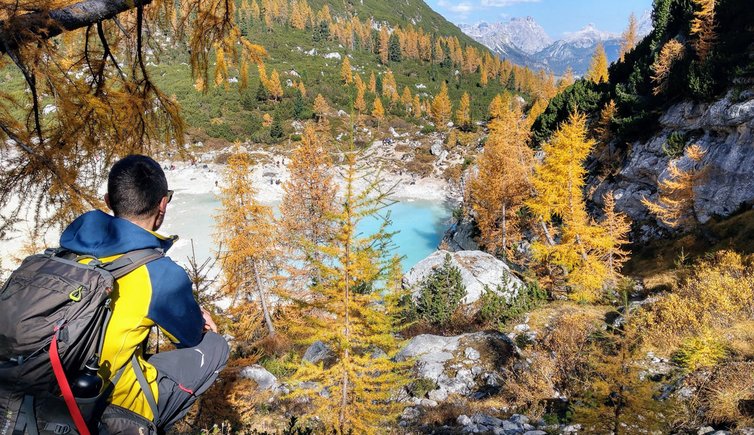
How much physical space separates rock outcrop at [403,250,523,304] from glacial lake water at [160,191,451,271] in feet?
33.1

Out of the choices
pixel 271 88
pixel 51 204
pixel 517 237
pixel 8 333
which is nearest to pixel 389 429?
pixel 51 204

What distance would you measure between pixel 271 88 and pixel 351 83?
21.8m

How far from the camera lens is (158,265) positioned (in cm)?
177

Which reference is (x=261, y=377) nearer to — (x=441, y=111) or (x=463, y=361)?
(x=463, y=361)

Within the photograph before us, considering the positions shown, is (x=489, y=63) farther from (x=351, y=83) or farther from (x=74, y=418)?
(x=74, y=418)

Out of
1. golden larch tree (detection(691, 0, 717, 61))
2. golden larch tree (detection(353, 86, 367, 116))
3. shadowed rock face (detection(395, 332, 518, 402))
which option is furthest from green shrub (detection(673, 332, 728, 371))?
golden larch tree (detection(353, 86, 367, 116))

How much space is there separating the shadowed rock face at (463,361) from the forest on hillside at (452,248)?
64 mm

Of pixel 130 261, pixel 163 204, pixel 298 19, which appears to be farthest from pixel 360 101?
pixel 130 261

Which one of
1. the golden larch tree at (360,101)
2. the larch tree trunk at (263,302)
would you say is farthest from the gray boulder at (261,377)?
the golden larch tree at (360,101)

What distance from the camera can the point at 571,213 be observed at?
53.0 feet

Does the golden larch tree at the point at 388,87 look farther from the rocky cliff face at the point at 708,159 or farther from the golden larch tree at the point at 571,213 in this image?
the golden larch tree at the point at 571,213

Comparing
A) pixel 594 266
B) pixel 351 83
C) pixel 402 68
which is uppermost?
pixel 402 68

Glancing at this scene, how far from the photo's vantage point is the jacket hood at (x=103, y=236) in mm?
1718

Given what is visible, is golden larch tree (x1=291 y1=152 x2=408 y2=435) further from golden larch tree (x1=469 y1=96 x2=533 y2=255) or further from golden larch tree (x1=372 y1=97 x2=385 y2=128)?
golden larch tree (x1=372 y1=97 x2=385 y2=128)
